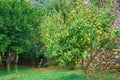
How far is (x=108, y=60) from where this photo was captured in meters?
11.6

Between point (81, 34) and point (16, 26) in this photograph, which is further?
point (16, 26)

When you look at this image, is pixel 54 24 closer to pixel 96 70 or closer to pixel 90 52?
pixel 90 52

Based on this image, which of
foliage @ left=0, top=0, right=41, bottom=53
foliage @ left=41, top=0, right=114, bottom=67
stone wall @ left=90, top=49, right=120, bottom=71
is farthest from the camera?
foliage @ left=0, top=0, right=41, bottom=53

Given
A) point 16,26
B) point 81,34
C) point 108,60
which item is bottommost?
point 108,60

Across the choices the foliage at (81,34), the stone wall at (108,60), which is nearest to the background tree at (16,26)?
the stone wall at (108,60)

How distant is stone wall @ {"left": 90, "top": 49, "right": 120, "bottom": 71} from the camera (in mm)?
11375

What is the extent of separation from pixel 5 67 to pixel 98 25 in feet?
23.0

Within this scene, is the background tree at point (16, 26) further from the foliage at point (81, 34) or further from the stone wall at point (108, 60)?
the foliage at point (81, 34)

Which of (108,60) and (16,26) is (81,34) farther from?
(16,26)

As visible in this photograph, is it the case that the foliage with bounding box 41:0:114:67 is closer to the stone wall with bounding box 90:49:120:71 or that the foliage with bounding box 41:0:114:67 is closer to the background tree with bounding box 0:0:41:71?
the stone wall with bounding box 90:49:120:71

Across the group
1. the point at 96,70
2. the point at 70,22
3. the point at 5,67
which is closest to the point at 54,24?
the point at 70,22

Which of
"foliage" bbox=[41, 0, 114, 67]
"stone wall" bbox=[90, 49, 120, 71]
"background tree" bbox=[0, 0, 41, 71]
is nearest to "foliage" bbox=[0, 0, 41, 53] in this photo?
"background tree" bbox=[0, 0, 41, 71]

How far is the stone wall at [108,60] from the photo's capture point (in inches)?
448

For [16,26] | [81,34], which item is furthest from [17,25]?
[81,34]
